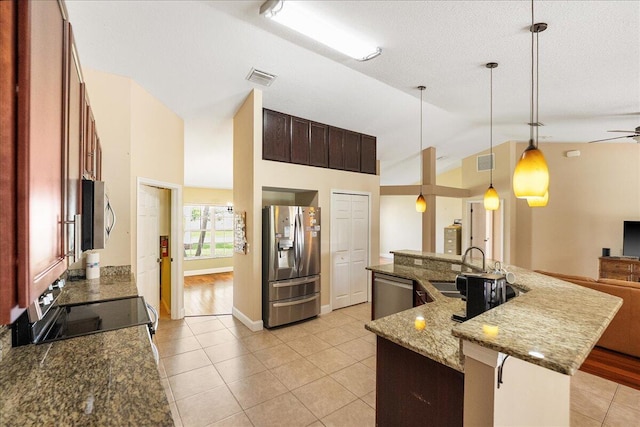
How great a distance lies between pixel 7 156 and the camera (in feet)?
1.88

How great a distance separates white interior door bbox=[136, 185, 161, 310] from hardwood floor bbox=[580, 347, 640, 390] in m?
5.05

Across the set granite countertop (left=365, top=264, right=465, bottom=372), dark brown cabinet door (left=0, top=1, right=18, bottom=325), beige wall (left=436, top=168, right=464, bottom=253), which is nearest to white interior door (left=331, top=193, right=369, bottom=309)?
granite countertop (left=365, top=264, right=465, bottom=372)

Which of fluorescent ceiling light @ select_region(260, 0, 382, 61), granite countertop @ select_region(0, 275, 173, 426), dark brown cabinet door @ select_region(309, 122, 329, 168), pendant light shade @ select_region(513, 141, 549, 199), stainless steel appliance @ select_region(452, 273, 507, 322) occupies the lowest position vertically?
granite countertop @ select_region(0, 275, 173, 426)

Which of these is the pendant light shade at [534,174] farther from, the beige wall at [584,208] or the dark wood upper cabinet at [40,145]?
the beige wall at [584,208]

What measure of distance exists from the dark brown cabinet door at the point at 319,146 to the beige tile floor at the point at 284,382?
2580mm

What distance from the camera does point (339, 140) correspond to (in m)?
5.05

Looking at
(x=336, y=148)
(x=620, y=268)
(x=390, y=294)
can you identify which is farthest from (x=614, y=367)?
(x=336, y=148)

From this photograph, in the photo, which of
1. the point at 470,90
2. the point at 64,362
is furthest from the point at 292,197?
the point at 64,362

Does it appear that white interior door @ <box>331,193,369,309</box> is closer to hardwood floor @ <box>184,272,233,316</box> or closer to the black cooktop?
hardwood floor @ <box>184,272,233,316</box>

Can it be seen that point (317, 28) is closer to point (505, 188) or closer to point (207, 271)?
point (505, 188)

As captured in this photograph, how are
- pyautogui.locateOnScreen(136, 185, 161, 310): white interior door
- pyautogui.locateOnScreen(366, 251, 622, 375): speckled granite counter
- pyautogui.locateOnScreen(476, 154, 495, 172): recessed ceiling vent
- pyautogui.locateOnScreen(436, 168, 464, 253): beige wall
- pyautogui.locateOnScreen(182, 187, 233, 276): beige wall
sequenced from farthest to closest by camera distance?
Result: 1. pyautogui.locateOnScreen(436, 168, 464, 253): beige wall
2. pyautogui.locateOnScreen(182, 187, 233, 276): beige wall
3. pyautogui.locateOnScreen(476, 154, 495, 172): recessed ceiling vent
4. pyautogui.locateOnScreen(136, 185, 161, 310): white interior door
5. pyautogui.locateOnScreen(366, 251, 622, 375): speckled granite counter

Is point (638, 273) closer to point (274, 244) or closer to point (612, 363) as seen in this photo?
point (612, 363)

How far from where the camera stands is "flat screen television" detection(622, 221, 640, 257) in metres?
5.41

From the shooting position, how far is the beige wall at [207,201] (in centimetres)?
760
